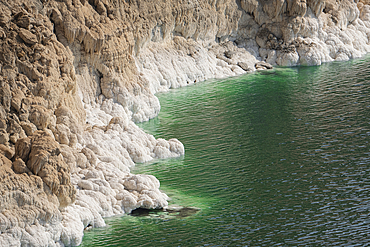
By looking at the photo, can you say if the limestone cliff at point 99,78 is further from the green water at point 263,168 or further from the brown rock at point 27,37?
the green water at point 263,168

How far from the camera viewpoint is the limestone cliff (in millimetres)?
20188

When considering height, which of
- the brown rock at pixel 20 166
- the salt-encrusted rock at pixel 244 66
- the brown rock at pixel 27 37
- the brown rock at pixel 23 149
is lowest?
the brown rock at pixel 20 166

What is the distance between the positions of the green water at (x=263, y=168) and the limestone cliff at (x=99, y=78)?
1435mm

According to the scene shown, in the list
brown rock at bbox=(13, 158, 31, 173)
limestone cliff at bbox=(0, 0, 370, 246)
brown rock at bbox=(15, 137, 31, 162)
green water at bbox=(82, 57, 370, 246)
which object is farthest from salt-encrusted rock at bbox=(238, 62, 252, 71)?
brown rock at bbox=(13, 158, 31, 173)

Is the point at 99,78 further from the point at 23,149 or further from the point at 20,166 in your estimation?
the point at 20,166

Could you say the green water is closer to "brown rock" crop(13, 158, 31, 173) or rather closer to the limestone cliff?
the limestone cliff

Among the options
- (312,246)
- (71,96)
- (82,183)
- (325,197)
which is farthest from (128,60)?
(312,246)

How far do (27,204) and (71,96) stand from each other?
10.6m

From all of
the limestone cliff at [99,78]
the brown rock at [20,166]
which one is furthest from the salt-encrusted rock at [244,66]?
the brown rock at [20,166]

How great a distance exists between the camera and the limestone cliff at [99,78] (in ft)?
66.2

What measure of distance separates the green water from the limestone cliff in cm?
143

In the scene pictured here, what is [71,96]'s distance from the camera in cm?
2883

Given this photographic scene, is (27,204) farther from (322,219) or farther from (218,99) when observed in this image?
(218,99)

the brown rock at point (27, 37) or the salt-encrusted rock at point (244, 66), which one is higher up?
the brown rock at point (27, 37)
